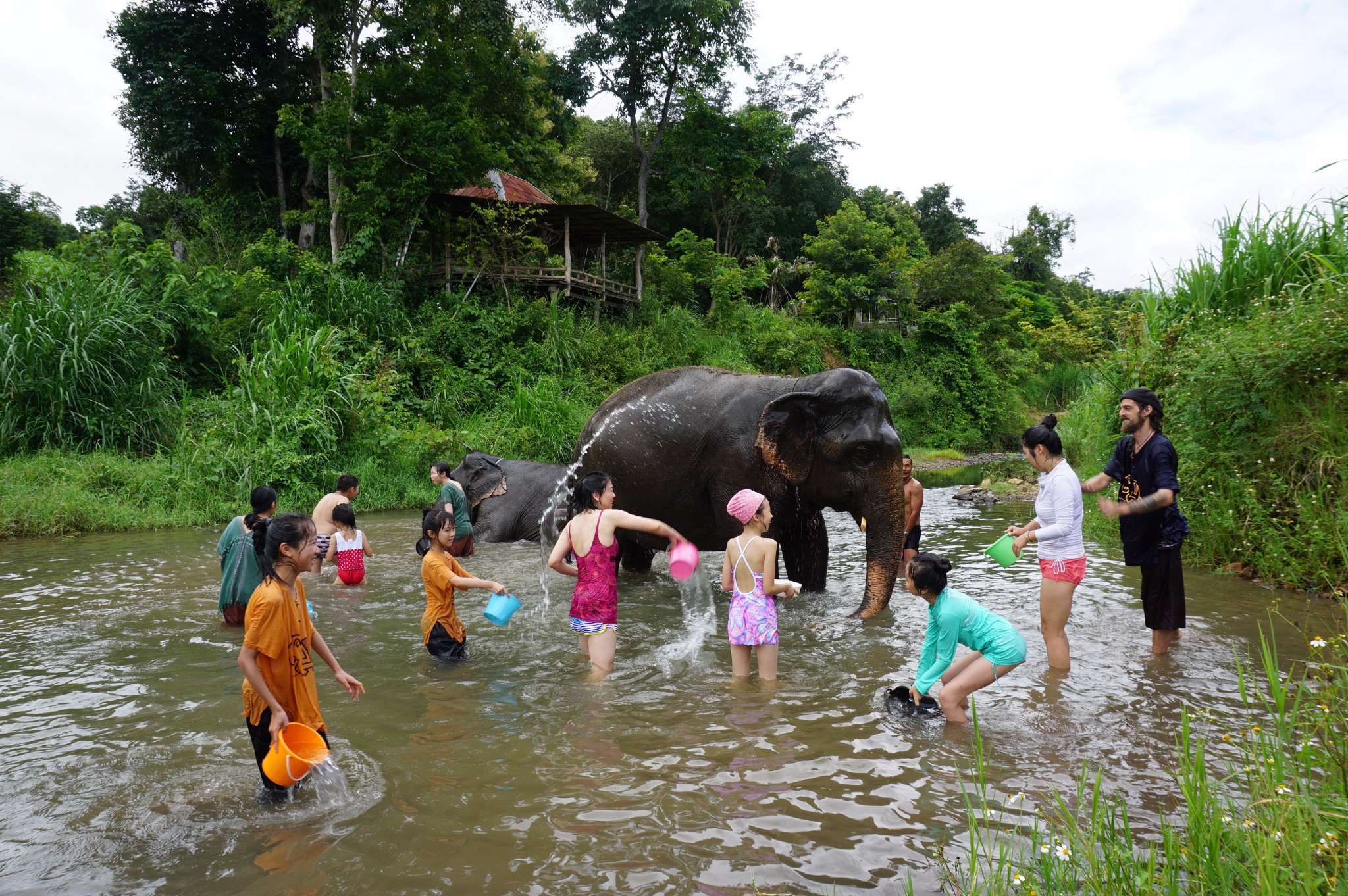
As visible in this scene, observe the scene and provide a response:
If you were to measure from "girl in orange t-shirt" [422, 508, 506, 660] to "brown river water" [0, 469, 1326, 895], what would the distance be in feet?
0.55

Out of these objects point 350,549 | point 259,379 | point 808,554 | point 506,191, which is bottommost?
point 808,554

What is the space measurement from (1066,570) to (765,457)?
2290 millimetres

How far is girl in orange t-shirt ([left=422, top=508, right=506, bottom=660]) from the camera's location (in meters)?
5.30

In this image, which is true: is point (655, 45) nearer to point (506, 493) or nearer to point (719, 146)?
point (719, 146)

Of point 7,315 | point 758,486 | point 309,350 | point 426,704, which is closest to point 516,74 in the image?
point 309,350

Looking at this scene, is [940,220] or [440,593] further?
[940,220]

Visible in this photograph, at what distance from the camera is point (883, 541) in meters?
6.16

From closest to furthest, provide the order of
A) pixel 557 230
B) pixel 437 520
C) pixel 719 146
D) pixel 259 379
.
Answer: pixel 437 520
pixel 259 379
pixel 557 230
pixel 719 146

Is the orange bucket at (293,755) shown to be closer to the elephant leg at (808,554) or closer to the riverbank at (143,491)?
the elephant leg at (808,554)

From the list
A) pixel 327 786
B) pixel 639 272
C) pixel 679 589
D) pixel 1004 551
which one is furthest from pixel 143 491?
pixel 639 272

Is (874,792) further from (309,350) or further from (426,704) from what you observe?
(309,350)

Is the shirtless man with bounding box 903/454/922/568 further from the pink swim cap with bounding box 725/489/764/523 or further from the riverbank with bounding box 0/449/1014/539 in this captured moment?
the riverbank with bounding box 0/449/1014/539

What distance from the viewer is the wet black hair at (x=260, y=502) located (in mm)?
5352

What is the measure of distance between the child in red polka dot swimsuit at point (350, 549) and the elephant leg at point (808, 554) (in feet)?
12.7
